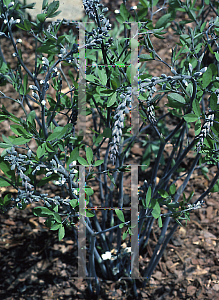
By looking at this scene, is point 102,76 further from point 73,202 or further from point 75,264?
point 75,264

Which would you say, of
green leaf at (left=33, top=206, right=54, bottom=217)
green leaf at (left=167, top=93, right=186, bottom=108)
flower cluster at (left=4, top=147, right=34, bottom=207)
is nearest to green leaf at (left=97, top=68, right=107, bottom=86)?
green leaf at (left=167, top=93, right=186, bottom=108)

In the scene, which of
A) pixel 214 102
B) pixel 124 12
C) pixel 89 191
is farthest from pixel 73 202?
pixel 124 12

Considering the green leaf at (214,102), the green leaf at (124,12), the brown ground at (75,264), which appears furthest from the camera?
the brown ground at (75,264)

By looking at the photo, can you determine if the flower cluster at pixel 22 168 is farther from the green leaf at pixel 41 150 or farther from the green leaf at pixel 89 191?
the green leaf at pixel 89 191

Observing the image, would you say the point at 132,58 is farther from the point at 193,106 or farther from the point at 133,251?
the point at 133,251

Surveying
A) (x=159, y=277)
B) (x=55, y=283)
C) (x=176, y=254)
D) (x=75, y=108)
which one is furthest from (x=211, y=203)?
(x=75, y=108)

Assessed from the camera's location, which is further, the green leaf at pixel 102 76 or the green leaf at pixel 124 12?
the green leaf at pixel 124 12

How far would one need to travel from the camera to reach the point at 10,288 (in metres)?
1.55

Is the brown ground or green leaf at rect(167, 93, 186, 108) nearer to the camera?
green leaf at rect(167, 93, 186, 108)

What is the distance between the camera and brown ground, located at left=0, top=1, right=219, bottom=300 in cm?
153

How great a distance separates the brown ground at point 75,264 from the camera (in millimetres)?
1532

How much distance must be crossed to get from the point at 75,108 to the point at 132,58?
0.87 feet

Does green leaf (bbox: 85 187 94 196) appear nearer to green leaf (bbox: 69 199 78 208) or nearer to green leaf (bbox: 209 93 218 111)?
green leaf (bbox: 69 199 78 208)

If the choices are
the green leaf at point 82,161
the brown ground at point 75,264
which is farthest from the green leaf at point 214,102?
the brown ground at point 75,264
